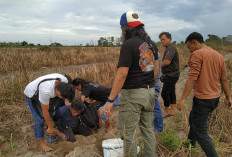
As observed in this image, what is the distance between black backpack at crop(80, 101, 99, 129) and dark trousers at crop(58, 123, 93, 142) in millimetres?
124

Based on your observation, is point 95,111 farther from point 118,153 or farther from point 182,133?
point 182,133

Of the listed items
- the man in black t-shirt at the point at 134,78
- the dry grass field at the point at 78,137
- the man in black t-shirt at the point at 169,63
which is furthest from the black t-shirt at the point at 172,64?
the man in black t-shirt at the point at 134,78

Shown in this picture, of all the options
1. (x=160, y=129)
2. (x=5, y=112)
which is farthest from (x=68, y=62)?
(x=160, y=129)

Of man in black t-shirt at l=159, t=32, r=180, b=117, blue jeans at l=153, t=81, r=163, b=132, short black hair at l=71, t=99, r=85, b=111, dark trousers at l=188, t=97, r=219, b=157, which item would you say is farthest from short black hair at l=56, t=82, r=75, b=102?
man in black t-shirt at l=159, t=32, r=180, b=117

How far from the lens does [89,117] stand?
10.6ft

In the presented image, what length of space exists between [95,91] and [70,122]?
0.72 m

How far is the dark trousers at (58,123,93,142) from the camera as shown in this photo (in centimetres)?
305

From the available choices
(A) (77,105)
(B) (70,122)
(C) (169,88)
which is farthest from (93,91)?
(C) (169,88)

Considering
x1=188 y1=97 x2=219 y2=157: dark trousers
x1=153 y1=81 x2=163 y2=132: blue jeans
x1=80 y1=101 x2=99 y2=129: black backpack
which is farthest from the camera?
x1=80 y1=101 x2=99 y2=129: black backpack

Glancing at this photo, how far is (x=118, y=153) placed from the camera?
7.43 feet

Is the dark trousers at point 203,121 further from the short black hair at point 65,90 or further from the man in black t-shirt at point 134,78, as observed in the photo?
the short black hair at point 65,90

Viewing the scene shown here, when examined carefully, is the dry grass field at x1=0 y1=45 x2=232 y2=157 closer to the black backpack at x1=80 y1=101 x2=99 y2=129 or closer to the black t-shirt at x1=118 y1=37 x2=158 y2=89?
the black backpack at x1=80 y1=101 x2=99 y2=129

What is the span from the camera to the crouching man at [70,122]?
2996 millimetres

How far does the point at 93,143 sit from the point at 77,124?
481 millimetres
